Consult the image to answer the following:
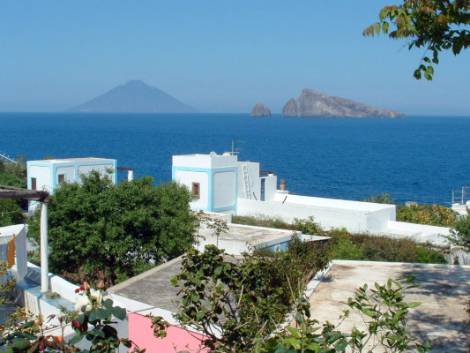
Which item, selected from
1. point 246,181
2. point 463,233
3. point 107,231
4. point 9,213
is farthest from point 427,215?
point 107,231

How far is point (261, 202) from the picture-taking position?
3097 cm

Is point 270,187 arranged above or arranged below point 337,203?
above

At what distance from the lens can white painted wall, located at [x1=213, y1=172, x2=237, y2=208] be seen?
3105 centimetres

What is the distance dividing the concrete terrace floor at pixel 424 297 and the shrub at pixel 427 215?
18.3 meters

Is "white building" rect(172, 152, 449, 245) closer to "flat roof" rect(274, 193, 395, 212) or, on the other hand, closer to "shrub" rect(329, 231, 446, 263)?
"flat roof" rect(274, 193, 395, 212)

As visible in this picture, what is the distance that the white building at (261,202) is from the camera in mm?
26516

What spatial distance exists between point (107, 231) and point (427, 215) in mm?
20666

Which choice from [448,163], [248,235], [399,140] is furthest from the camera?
[399,140]

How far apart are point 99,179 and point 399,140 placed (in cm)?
14182

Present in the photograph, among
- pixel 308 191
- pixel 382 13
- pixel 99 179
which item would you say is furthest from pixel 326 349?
pixel 308 191

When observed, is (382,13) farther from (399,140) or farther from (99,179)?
(399,140)

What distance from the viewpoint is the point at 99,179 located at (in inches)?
637

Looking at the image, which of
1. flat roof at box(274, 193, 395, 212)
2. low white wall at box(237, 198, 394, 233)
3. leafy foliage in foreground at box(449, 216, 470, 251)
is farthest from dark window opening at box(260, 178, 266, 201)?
leafy foliage in foreground at box(449, 216, 470, 251)

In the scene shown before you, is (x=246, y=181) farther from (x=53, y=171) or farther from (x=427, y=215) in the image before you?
(x=53, y=171)
